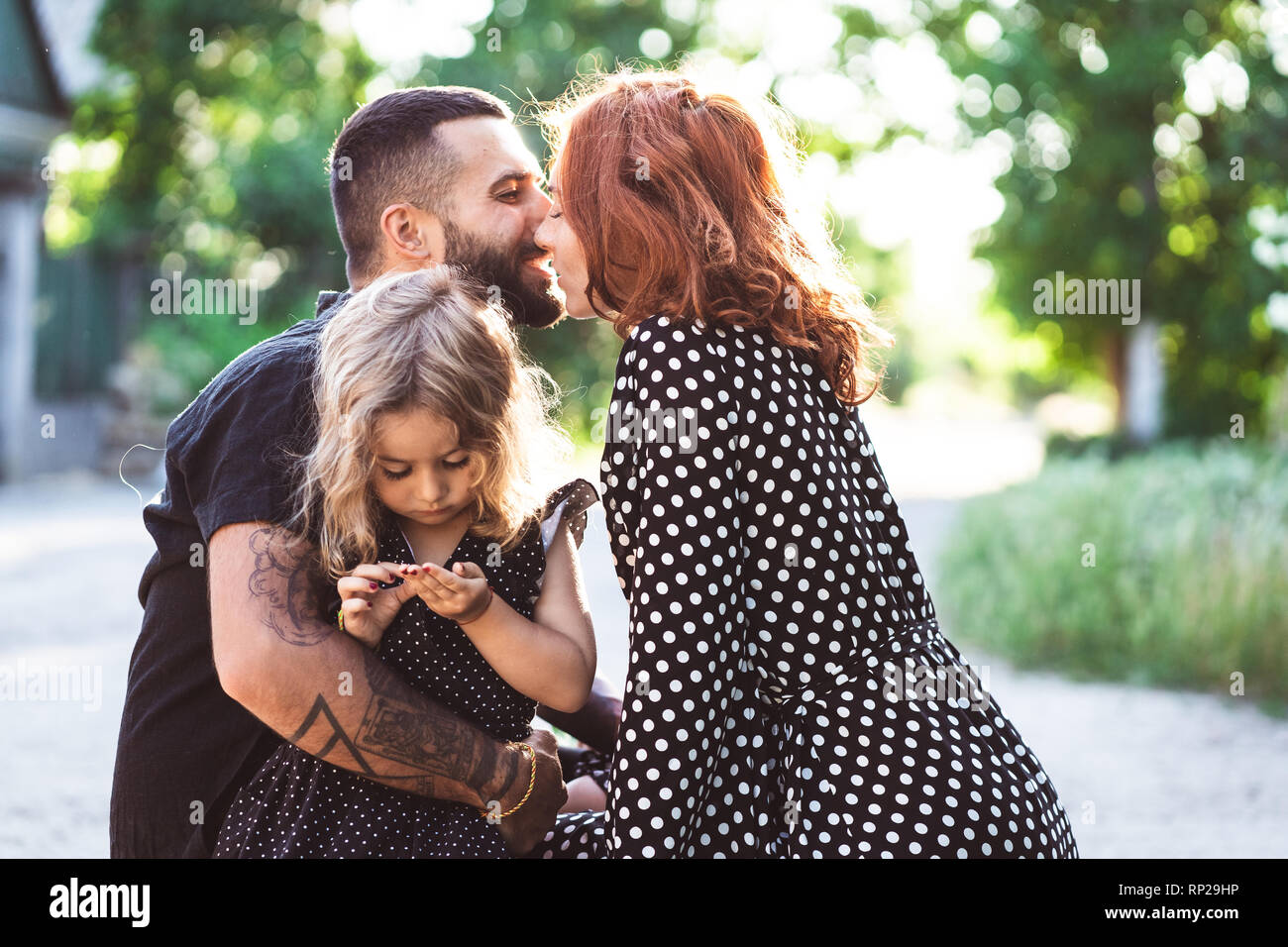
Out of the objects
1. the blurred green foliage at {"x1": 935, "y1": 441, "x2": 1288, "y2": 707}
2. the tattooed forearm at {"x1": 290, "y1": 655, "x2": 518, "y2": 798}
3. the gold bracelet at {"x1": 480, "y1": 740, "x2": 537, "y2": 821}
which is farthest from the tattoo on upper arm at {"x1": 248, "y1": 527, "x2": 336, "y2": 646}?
the blurred green foliage at {"x1": 935, "y1": 441, "x2": 1288, "y2": 707}

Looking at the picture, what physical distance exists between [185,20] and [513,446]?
17568 millimetres

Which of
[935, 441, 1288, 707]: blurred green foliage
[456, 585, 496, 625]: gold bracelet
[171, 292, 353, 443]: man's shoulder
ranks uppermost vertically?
[171, 292, 353, 443]: man's shoulder

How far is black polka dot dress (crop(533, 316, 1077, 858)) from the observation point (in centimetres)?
187

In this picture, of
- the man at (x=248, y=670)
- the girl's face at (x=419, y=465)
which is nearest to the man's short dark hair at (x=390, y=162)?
the man at (x=248, y=670)

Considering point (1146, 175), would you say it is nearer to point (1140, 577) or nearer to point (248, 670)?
point (1140, 577)

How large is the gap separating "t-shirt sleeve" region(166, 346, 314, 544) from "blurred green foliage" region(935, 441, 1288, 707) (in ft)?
19.4

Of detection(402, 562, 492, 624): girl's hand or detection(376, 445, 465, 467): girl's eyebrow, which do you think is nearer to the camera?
detection(402, 562, 492, 624): girl's hand

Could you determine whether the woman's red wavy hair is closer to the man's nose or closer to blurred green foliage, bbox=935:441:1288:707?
the man's nose

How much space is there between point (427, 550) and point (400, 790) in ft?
1.31

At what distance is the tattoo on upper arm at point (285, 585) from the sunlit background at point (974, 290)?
3.34m

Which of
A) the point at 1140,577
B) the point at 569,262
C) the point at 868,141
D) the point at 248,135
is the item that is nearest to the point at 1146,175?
the point at 868,141

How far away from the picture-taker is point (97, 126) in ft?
63.9

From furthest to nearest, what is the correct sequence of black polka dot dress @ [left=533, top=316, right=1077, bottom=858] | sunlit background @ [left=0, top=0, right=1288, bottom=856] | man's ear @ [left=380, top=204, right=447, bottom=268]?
sunlit background @ [left=0, top=0, right=1288, bottom=856] → man's ear @ [left=380, top=204, right=447, bottom=268] → black polka dot dress @ [left=533, top=316, right=1077, bottom=858]

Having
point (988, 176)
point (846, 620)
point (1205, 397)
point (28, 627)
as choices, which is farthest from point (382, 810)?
point (1205, 397)
